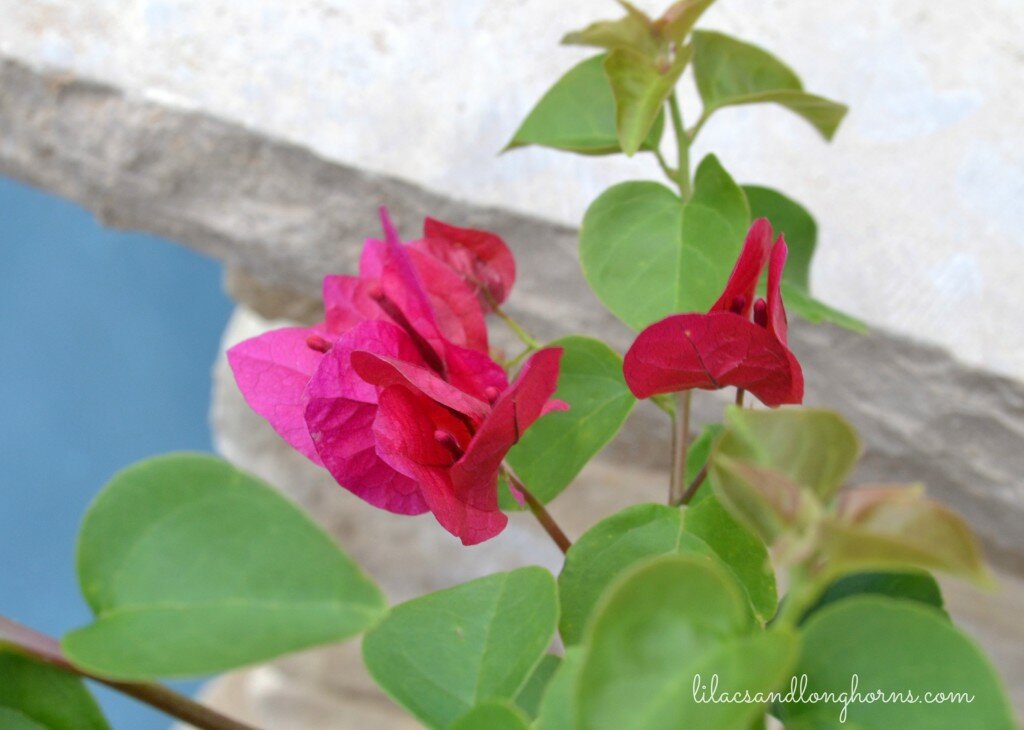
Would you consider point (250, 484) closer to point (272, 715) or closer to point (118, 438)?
point (272, 715)

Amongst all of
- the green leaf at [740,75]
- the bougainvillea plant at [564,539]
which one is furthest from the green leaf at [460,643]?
the green leaf at [740,75]

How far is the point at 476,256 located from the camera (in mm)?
307

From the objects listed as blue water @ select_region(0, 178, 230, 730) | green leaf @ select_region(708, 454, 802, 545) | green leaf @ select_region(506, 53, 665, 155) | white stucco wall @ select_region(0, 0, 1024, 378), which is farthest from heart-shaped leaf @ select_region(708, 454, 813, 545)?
blue water @ select_region(0, 178, 230, 730)

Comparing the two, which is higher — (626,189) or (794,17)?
(794,17)

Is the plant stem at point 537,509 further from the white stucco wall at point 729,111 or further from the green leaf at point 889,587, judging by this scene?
the white stucco wall at point 729,111

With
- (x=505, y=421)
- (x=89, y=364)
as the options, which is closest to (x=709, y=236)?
(x=505, y=421)

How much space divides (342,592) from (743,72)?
0.27m

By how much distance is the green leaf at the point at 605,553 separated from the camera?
23 centimetres

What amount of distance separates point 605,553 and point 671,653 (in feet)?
0.32

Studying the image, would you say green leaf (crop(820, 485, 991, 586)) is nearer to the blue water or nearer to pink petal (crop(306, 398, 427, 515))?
pink petal (crop(306, 398, 427, 515))

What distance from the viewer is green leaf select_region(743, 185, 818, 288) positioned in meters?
0.38

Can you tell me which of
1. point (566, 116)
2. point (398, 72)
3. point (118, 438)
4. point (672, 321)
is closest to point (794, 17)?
point (398, 72)

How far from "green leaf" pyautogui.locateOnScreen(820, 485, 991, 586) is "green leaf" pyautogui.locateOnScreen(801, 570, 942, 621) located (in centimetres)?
10

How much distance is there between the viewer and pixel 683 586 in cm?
14
